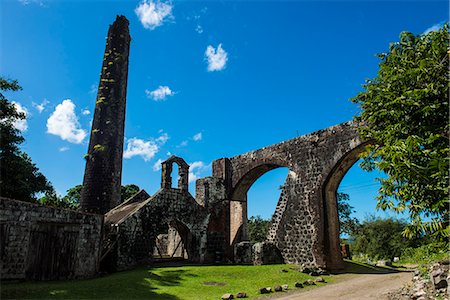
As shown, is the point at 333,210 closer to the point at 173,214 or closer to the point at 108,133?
the point at 173,214

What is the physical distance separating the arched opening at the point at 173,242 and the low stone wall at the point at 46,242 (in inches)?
128

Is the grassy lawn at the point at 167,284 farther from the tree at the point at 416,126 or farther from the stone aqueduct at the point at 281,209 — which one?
the tree at the point at 416,126

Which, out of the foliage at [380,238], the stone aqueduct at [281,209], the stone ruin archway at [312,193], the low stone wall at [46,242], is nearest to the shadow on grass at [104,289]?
the low stone wall at [46,242]

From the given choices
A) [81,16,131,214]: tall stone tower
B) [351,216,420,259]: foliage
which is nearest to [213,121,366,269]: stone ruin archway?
[81,16,131,214]: tall stone tower

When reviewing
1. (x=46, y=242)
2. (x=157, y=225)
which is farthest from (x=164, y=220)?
(x=46, y=242)

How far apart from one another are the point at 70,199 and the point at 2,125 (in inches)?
716

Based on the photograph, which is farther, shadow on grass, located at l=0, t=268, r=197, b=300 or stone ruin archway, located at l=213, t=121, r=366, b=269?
stone ruin archway, located at l=213, t=121, r=366, b=269

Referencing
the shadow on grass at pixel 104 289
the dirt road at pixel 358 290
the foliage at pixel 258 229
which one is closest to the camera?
the shadow on grass at pixel 104 289

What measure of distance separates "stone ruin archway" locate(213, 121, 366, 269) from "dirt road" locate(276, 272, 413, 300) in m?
2.83

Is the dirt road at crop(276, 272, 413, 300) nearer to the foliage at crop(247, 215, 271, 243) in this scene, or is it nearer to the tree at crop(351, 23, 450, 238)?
the tree at crop(351, 23, 450, 238)

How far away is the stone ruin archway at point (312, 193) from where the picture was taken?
14297mm

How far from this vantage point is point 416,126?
7.10 metres

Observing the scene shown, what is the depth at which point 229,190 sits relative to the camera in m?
19.7

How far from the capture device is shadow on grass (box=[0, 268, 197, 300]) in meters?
8.66
